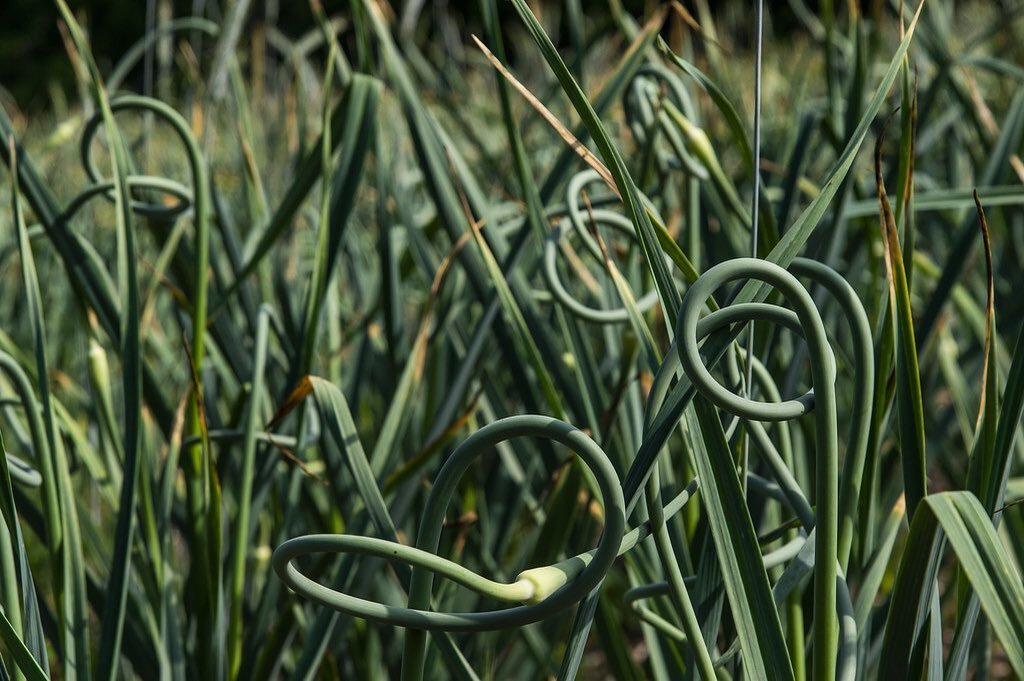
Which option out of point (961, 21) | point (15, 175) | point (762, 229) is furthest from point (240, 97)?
point (961, 21)

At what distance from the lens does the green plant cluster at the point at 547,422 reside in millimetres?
320

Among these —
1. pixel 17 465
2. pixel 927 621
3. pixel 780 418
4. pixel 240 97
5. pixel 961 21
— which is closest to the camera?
pixel 780 418

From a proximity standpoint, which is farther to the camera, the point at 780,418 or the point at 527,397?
the point at 527,397

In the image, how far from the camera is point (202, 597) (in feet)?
1.76

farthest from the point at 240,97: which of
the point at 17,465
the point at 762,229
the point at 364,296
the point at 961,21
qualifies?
the point at 961,21

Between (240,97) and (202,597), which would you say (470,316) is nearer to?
(240,97)

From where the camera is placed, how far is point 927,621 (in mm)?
385

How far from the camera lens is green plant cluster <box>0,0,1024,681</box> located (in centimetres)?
32

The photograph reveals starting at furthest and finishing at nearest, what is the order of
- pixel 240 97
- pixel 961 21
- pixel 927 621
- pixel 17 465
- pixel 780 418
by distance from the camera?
pixel 961 21
pixel 240 97
pixel 17 465
pixel 927 621
pixel 780 418

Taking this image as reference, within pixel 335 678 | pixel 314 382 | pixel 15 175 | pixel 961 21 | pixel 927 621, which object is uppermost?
pixel 961 21

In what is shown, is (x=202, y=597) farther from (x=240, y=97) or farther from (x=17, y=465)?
(x=240, y=97)

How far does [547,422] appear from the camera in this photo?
0.88 ft

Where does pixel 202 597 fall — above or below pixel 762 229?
below

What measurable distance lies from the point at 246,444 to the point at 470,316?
389 millimetres
